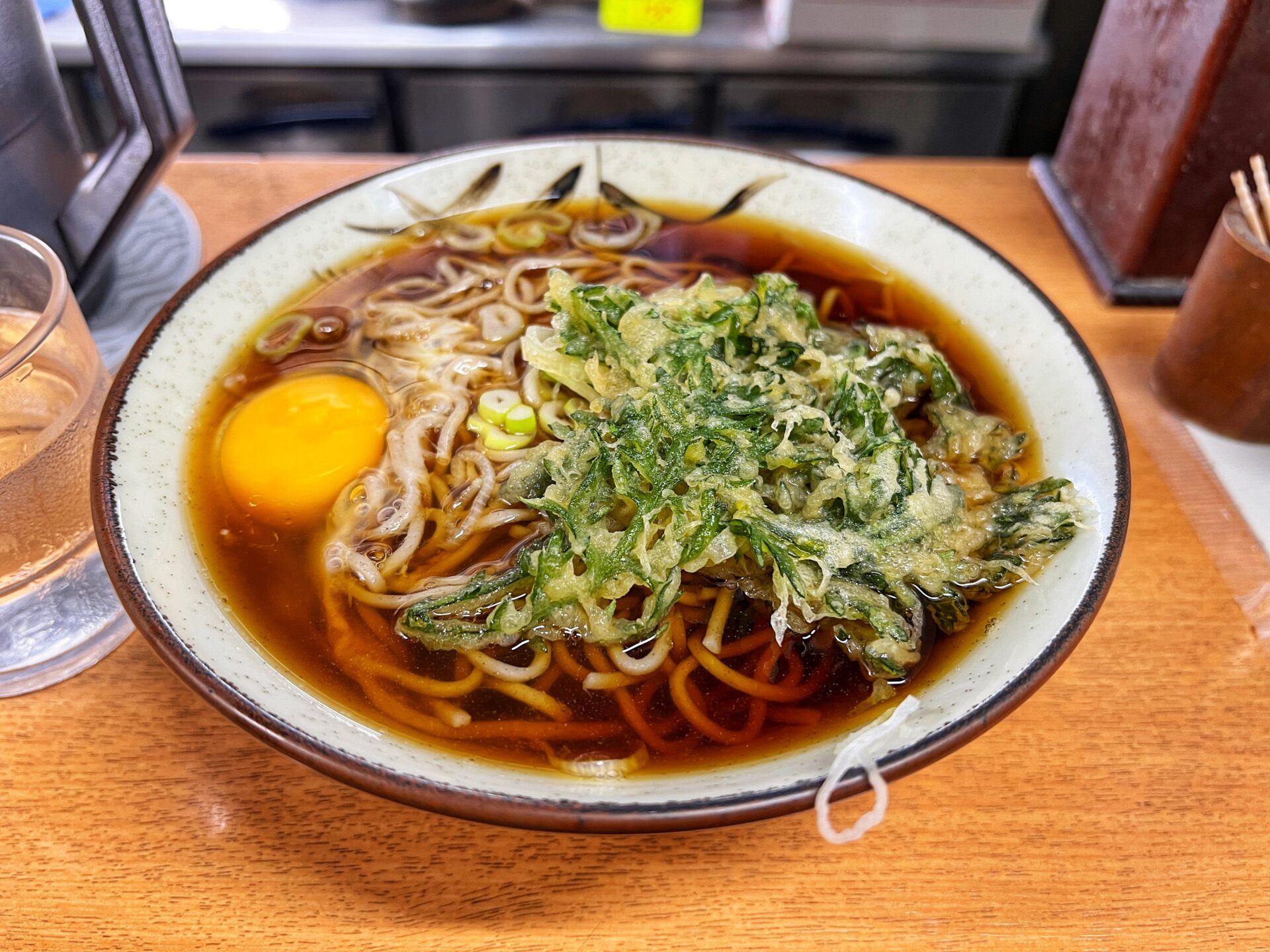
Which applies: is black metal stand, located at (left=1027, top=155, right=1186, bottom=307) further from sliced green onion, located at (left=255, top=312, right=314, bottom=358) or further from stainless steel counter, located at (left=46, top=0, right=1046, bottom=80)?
sliced green onion, located at (left=255, top=312, right=314, bottom=358)

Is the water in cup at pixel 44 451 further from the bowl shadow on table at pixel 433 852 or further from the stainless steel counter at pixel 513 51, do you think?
the stainless steel counter at pixel 513 51

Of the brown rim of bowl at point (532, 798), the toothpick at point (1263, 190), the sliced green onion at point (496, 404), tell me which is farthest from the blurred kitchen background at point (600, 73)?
the brown rim of bowl at point (532, 798)

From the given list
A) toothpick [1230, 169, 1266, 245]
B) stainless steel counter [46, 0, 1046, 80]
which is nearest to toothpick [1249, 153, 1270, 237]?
toothpick [1230, 169, 1266, 245]

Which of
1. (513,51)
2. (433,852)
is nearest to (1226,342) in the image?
(433,852)

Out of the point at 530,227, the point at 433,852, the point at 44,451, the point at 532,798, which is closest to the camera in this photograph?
A: the point at 532,798

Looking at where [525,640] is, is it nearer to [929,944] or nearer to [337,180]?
[929,944]

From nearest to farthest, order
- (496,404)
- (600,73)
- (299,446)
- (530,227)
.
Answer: (299,446) → (496,404) → (530,227) → (600,73)

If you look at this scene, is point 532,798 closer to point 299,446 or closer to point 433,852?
point 433,852
